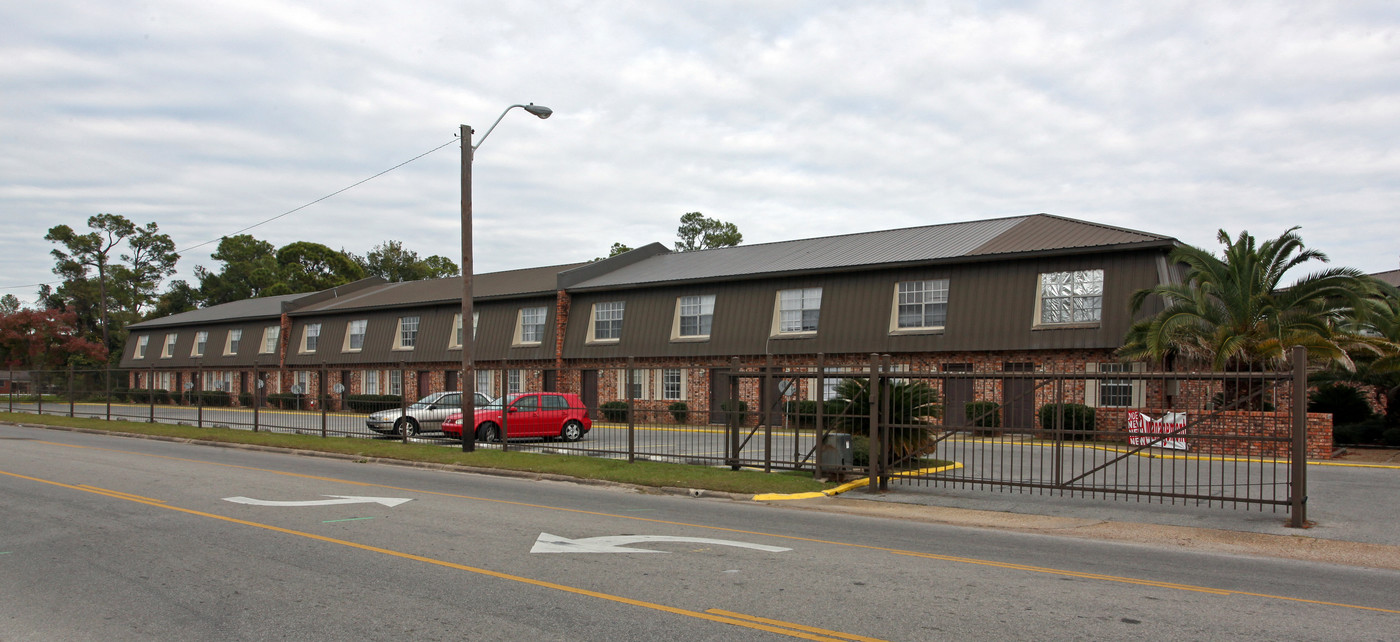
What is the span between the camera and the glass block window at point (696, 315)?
36781mm

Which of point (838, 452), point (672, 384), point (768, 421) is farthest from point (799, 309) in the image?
point (838, 452)

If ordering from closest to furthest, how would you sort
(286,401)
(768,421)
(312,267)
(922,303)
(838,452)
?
1. (838,452)
2. (768,421)
3. (286,401)
4. (922,303)
5. (312,267)

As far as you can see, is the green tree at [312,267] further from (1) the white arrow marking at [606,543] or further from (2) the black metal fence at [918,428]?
(1) the white arrow marking at [606,543]

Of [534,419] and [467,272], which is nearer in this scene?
[467,272]

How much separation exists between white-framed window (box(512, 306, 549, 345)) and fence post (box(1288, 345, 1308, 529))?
34.0 metres

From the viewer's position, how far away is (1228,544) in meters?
10.6

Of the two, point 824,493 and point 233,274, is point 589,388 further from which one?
point 233,274

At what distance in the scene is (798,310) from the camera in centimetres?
3450

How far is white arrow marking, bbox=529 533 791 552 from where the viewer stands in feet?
30.7

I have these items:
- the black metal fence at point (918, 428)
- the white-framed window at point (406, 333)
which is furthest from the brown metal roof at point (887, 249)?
the white-framed window at point (406, 333)

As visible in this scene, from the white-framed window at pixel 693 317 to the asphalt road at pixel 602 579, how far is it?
23.7m

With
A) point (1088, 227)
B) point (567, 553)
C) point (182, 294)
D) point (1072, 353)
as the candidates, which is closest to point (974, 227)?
point (1088, 227)

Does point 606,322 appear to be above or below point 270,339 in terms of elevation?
above

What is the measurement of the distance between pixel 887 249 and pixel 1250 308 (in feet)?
43.3
